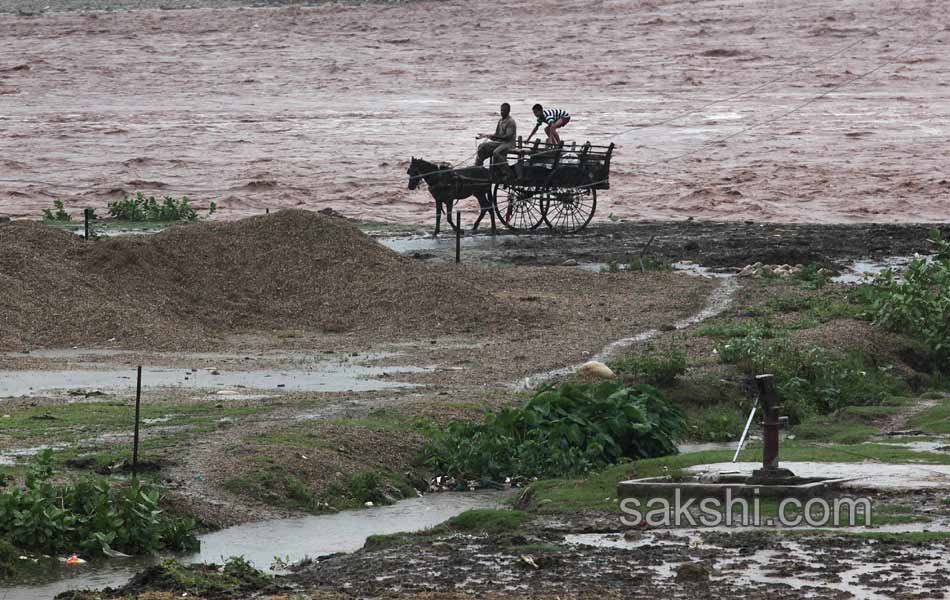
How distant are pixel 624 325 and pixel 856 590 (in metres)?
12.4

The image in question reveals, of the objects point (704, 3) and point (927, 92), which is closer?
point (927, 92)

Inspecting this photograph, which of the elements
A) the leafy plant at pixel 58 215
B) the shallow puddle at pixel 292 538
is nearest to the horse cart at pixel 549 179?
the leafy plant at pixel 58 215

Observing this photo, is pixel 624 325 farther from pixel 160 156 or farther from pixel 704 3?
pixel 704 3

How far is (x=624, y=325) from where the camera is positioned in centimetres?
2088

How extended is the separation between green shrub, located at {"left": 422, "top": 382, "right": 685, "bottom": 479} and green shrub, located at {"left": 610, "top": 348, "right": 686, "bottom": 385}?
1713 millimetres

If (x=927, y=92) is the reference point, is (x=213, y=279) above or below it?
below

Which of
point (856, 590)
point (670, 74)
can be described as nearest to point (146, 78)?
point (670, 74)

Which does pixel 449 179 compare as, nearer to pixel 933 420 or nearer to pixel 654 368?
pixel 654 368

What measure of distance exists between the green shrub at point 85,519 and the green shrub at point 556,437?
3110 millimetres

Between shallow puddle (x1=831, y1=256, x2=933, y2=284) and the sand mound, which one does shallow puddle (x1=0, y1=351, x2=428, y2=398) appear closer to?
the sand mound

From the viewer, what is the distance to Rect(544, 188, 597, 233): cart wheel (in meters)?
31.5

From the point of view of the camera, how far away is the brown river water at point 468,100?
3994 cm

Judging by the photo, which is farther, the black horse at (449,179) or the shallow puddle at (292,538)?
the black horse at (449,179)

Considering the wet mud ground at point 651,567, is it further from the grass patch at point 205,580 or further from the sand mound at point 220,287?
the sand mound at point 220,287
